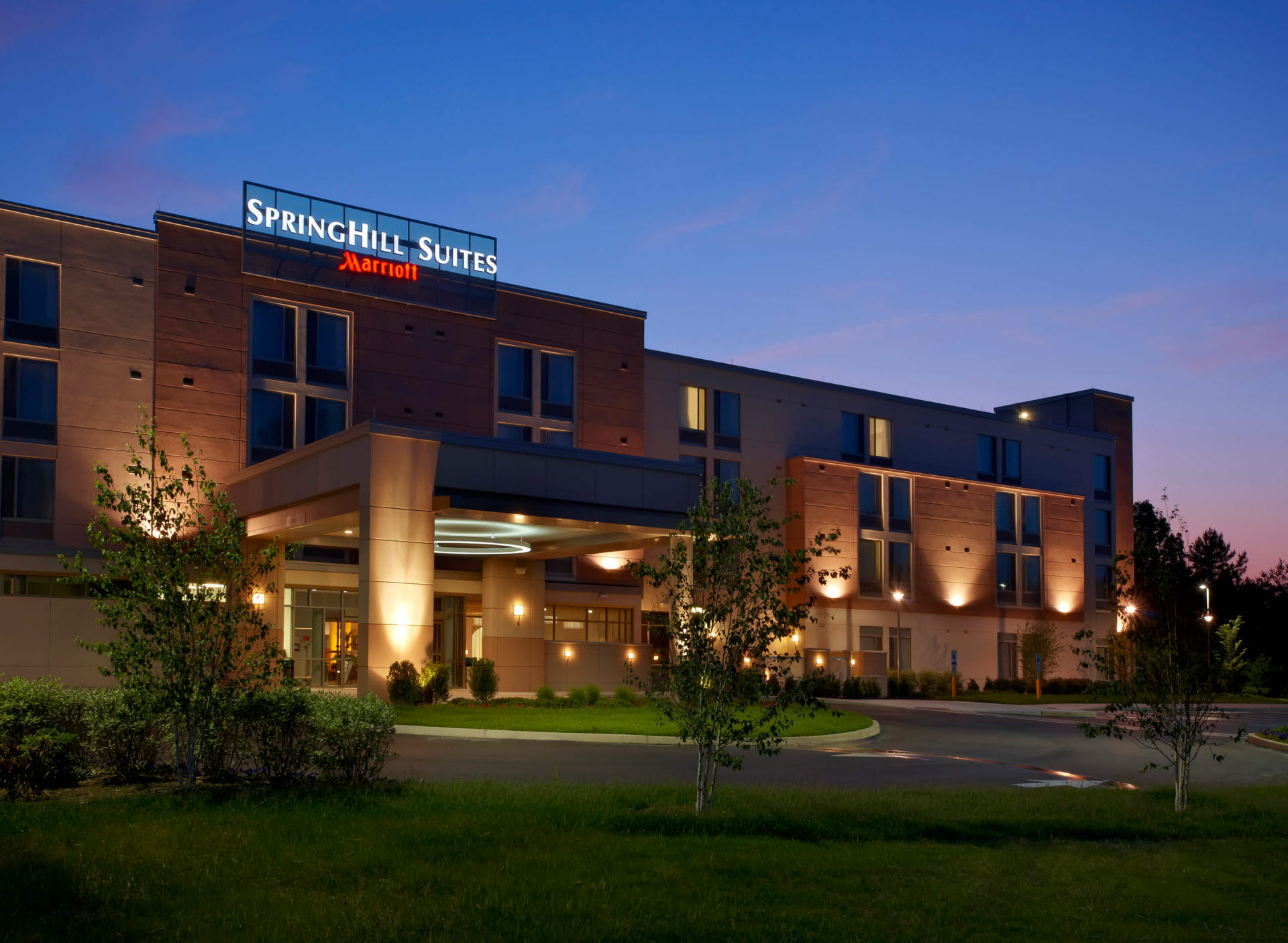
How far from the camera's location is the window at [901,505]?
6184 cm

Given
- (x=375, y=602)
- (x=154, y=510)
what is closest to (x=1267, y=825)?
(x=154, y=510)

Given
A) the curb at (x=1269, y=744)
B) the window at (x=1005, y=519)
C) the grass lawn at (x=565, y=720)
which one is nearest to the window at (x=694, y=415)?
the window at (x=1005, y=519)

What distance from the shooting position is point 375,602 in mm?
30391

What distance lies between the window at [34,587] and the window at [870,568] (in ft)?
118

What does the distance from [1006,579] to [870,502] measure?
11.2 m

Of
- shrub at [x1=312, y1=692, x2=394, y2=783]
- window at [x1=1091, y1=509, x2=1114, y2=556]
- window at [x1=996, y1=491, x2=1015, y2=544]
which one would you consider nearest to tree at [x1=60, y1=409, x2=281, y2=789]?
shrub at [x1=312, y1=692, x2=394, y2=783]

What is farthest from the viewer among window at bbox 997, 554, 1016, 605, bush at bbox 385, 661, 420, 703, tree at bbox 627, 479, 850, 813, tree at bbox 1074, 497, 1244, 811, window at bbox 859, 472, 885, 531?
window at bbox 997, 554, 1016, 605

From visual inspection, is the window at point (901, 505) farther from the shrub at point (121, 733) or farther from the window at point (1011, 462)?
the shrub at point (121, 733)

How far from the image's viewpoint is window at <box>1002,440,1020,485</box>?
68.2 m

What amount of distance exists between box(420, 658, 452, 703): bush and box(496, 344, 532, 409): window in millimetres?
16839

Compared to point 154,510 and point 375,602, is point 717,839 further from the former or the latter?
point 375,602

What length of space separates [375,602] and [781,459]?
102 feet

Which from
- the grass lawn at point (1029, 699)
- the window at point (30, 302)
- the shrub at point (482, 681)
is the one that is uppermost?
the window at point (30, 302)

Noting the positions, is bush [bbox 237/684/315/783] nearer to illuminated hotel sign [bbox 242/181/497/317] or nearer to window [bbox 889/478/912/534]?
illuminated hotel sign [bbox 242/181/497/317]
